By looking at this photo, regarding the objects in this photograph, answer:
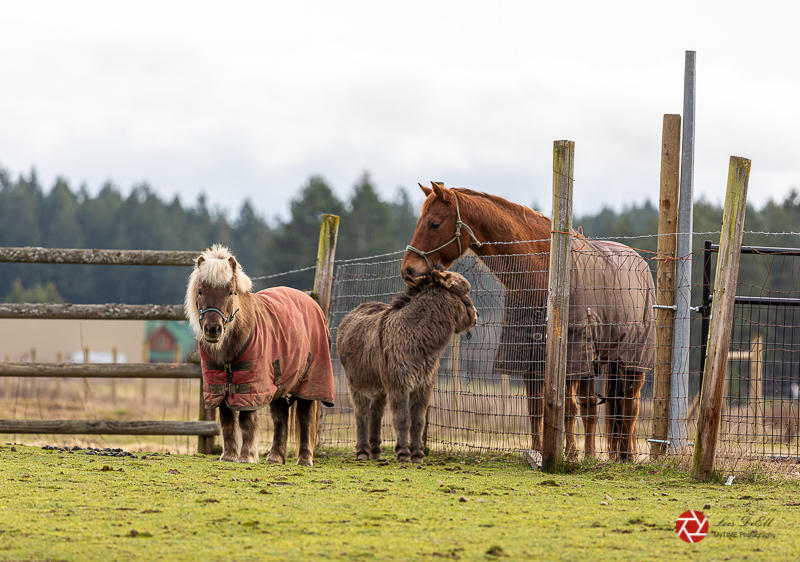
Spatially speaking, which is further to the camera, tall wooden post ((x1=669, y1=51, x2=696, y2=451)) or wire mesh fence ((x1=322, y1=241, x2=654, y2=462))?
tall wooden post ((x1=669, y1=51, x2=696, y2=451))

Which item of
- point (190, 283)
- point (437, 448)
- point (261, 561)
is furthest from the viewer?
point (437, 448)

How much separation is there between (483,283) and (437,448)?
176 centimetres

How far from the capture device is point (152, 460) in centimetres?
722

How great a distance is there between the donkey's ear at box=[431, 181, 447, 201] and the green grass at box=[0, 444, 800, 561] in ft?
7.51

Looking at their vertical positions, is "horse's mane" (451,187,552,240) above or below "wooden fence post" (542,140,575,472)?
above

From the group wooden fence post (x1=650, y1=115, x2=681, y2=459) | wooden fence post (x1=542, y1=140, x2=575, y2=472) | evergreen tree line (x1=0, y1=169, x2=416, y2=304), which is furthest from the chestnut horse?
evergreen tree line (x1=0, y1=169, x2=416, y2=304)

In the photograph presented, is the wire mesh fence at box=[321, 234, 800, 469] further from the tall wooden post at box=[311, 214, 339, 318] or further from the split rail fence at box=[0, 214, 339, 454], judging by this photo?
the split rail fence at box=[0, 214, 339, 454]

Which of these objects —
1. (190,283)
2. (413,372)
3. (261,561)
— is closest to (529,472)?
(413,372)

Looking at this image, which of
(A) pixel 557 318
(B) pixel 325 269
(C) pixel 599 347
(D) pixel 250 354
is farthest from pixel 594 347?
(D) pixel 250 354

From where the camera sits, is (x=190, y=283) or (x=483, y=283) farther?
(x=483, y=283)

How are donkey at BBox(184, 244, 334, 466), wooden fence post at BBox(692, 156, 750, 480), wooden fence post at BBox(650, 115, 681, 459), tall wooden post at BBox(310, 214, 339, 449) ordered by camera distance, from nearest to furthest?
wooden fence post at BBox(692, 156, 750, 480), donkey at BBox(184, 244, 334, 466), wooden fence post at BBox(650, 115, 681, 459), tall wooden post at BBox(310, 214, 339, 449)

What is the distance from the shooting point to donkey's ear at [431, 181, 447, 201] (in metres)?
7.84

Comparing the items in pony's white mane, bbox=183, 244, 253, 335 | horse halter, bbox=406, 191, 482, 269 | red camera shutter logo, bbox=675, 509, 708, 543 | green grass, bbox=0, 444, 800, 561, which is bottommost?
green grass, bbox=0, 444, 800, 561

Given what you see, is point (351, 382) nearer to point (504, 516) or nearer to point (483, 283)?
point (483, 283)
